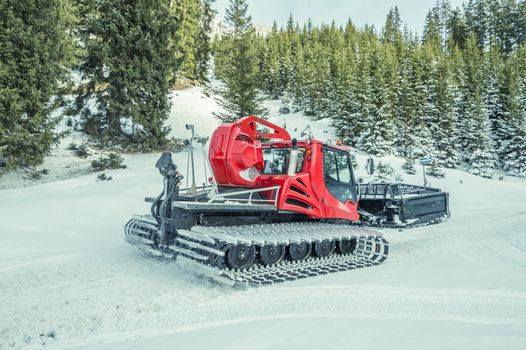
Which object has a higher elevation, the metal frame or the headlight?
the headlight

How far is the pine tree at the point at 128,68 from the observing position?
20.9 m

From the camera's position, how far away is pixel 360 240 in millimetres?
8227

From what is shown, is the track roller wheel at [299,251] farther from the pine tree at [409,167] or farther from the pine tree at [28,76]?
the pine tree at [409,167]

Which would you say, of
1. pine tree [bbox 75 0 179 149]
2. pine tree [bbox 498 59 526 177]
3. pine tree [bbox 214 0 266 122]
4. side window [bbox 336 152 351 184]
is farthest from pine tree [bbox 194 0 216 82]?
side window [bbox 336 152 351 184]

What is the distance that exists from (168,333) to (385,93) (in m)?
32.8

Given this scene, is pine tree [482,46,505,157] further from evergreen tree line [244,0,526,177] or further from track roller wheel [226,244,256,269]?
track roller wheel [226,244,256,269]

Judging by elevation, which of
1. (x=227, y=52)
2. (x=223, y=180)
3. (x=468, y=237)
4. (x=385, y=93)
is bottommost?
(x=468, y=237)

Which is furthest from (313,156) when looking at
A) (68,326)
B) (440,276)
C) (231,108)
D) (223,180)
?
(231,108)

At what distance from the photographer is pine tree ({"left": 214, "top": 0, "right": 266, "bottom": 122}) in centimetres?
2572

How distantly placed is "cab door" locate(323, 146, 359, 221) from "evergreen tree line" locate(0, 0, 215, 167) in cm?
1318

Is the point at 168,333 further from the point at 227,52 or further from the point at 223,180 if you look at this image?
the point at 227,52

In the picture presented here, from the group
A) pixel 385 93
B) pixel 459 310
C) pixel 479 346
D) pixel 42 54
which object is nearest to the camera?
pixel 479 346

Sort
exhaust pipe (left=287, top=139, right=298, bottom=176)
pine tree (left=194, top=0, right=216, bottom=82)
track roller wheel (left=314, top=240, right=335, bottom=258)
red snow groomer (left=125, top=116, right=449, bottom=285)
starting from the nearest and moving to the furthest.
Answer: red snow groomer (left=125, top=116, right=449, bottom=285), track roller wheel (left=314, top=240, right=335, bottom=258), exhaust pipe (left=287, top=139, right=298, bottom=176), pine tree (left=194, top=0, right=216, bottom=82)

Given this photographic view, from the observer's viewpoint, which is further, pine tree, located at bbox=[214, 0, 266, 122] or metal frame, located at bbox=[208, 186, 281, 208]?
pine tree, located at bbox=[214, 0, 266, 122]
